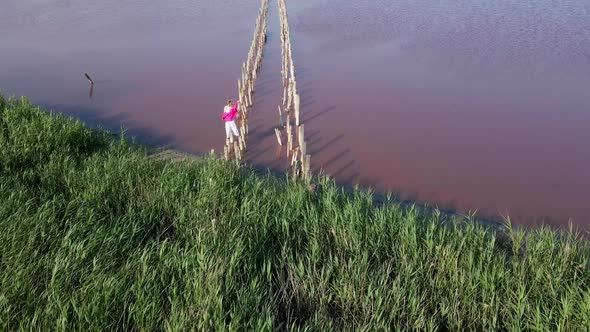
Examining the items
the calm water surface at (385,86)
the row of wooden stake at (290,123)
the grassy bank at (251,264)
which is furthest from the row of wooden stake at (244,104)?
the grassy bank at (251,264)

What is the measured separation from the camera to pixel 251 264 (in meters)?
3.69

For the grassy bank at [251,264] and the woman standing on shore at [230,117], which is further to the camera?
the woman standing on shore at [230,117]

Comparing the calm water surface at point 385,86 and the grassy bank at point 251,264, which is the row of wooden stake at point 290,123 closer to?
the calm water surface at point 385,86

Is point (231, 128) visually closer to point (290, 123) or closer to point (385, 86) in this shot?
point (290, 123)

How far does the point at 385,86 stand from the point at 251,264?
252 inches

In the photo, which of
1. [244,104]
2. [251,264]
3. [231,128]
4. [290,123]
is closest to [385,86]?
[290,123]

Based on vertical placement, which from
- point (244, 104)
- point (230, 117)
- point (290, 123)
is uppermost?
point (230, 117)

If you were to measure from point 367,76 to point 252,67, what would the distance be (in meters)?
2.38

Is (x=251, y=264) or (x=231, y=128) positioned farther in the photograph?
(x=231, y=128)

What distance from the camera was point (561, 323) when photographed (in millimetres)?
3035

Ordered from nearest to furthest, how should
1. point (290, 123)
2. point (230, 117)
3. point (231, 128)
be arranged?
point (230, 117)
point (231, 128)
point (290, 123)

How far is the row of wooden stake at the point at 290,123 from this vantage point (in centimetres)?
557

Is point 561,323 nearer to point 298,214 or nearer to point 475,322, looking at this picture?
point 475,322

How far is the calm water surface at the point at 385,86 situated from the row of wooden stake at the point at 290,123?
0.83 feet
